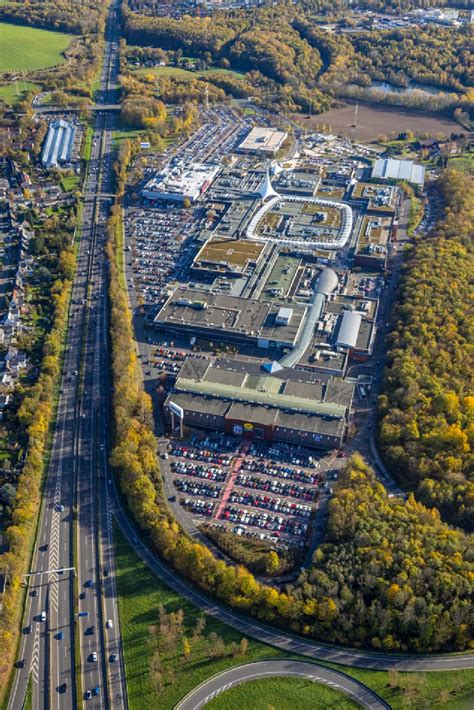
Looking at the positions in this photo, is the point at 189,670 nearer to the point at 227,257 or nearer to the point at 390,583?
the point at 390,583

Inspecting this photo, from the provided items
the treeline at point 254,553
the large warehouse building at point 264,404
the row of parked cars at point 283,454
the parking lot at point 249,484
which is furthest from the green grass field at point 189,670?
the large warehouse building at point 264,404

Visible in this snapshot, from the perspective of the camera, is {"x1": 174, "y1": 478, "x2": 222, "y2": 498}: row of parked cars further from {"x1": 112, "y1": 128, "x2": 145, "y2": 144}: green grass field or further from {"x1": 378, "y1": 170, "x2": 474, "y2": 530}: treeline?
{"x1": 112, "y1": 128, "x2": 145, "y2": 144}: green grass field

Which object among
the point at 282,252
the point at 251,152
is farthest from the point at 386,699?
the point at 251,152

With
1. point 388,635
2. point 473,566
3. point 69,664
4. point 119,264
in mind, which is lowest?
point 69,664

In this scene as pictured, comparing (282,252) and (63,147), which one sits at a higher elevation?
(63,147)

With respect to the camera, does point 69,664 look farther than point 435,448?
No

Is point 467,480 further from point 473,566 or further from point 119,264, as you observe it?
point 119,264

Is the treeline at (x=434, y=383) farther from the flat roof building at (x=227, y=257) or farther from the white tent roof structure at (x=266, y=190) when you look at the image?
the white tent roof structure at (x=266, y=190)
